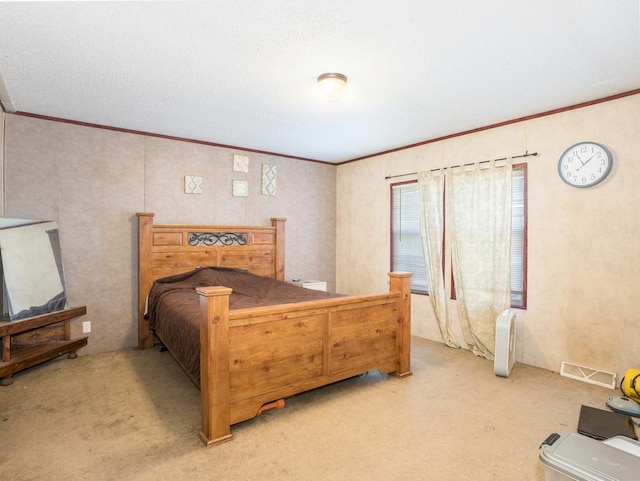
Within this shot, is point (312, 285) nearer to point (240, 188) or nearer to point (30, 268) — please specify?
point (240, 188)

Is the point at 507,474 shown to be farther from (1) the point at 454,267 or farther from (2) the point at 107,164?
(2) the point at 107,164

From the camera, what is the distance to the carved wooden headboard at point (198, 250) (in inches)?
153

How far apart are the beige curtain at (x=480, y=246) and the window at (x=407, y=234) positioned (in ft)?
1.72

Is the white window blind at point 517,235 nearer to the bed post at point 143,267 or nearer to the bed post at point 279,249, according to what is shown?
the bed post at point 279,249

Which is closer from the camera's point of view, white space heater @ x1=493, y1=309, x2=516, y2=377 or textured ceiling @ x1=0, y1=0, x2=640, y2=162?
textured ceiling @ x1=0, y1=0, x2=640, y2=162

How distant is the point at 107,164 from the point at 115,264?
3.41ft

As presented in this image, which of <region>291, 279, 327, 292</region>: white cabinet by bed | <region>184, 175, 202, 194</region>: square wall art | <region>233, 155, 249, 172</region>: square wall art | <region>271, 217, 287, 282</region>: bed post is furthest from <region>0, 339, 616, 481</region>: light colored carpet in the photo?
<region>233, 155, 249, 172</region>: square wall art

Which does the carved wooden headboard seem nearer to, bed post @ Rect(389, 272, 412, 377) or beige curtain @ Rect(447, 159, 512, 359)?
→ bed post @ Rect(389, 272, 412, 377)

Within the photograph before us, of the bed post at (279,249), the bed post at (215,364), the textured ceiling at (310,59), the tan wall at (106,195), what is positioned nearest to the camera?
the textured ceiling at (310,59)

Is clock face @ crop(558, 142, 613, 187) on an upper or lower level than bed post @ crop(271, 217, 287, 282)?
upper

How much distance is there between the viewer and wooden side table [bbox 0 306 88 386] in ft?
9.42

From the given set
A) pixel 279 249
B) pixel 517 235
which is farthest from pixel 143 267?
pixel 517 235

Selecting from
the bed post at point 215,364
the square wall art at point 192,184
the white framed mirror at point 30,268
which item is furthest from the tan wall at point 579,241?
the white framed mirror at point 30,268

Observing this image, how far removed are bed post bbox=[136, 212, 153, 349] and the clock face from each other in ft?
13.1
